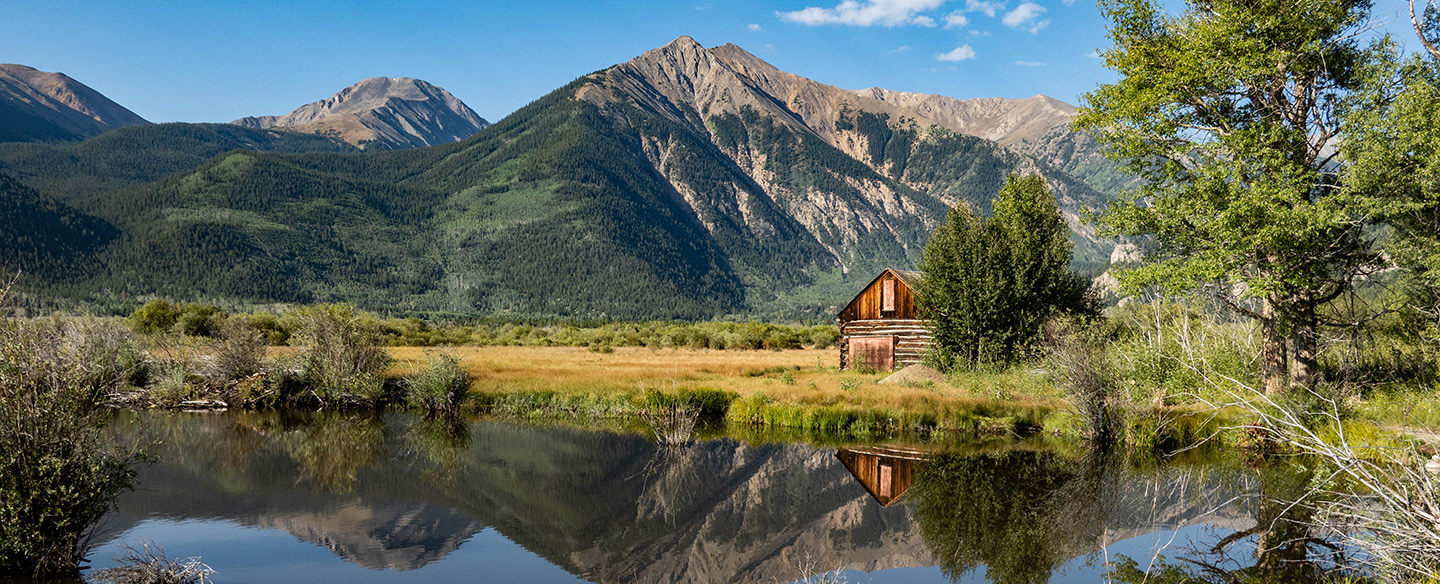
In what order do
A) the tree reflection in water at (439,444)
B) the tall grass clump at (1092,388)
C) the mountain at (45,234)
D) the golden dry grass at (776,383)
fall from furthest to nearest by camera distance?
1. the mountain at (45,234)
2. the golden dry grass at (776,383)
3. the tall grass clump at (1092,388)
4. the tree reflection in water at (439,444)

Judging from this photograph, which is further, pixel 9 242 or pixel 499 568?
pixel 9 242

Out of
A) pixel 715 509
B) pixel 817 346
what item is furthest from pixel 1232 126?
pixel 817 346

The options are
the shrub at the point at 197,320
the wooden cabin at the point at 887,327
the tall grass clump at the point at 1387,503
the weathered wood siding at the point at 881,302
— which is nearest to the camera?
the tall grass clump at the point at 1387,503

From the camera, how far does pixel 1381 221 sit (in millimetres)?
19531

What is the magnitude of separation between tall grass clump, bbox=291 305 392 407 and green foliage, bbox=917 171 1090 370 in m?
24.7

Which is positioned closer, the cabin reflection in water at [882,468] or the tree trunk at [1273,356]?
the cabin reflection in water at [882,468]

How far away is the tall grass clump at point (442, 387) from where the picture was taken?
30.9 metres

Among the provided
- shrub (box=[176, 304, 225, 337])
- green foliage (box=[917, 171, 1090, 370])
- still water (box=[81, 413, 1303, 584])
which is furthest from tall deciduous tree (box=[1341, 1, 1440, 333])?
shrub (box=[176, 304, 225, 337])

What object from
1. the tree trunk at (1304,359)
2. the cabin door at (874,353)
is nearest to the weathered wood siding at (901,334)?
the cabin door at (874,353)

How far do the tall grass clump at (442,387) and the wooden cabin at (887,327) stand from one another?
20.7 meters

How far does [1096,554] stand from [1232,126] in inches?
570

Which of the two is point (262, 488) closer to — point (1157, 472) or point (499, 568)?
point (499, 568)

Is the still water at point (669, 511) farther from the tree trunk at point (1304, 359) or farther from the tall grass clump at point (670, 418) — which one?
the tree trunk at point (1304, 359)

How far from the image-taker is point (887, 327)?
42.0m
